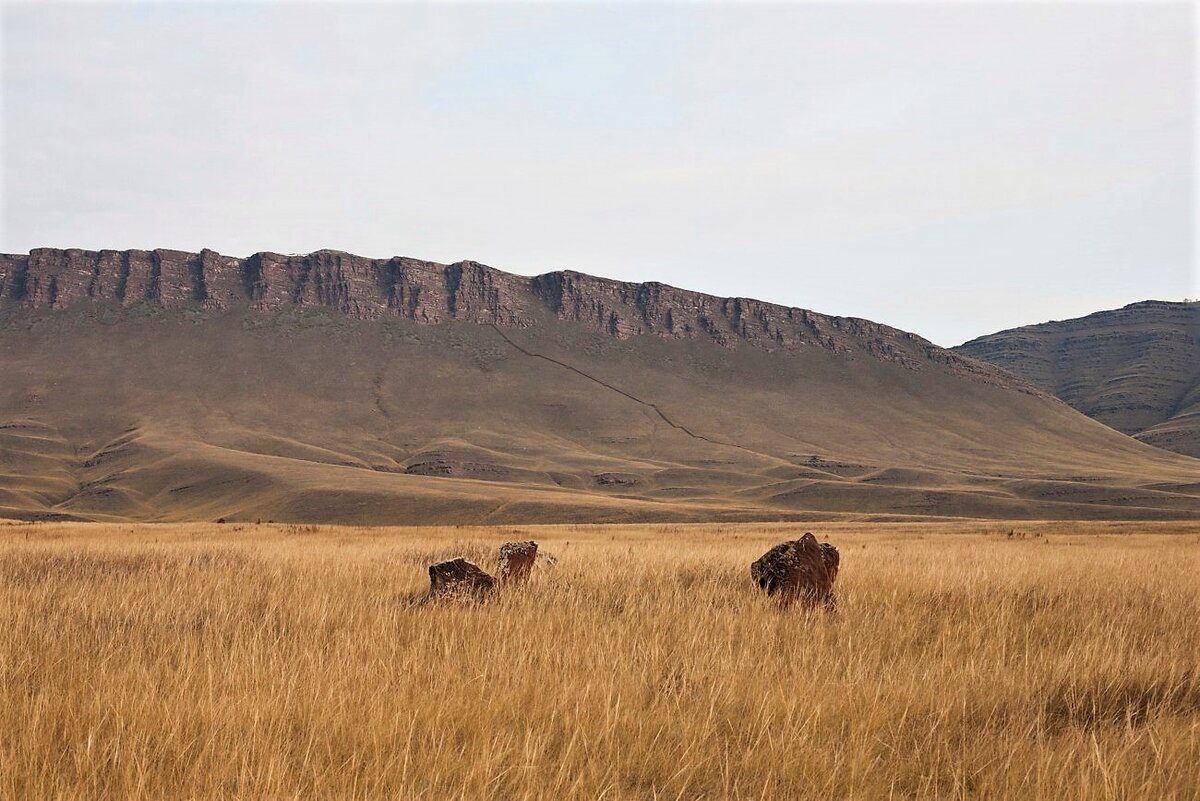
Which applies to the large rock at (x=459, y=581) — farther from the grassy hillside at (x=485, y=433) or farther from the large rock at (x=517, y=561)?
the grassy hillside at (x=485, y=433)

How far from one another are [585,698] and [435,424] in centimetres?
15066

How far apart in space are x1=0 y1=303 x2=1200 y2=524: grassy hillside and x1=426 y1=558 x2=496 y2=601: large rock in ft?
202

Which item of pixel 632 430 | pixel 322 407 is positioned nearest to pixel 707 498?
pixel 632 430

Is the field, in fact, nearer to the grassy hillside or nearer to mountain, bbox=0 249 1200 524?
mountain, bbox=0 249 1200 524

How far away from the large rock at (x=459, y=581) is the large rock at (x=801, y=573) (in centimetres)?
273

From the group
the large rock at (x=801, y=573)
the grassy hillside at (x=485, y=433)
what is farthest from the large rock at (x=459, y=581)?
the grassy hillside at (x=485, y=433)

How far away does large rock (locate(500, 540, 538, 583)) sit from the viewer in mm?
9066

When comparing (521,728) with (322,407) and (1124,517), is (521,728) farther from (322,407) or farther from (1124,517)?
(322,407)

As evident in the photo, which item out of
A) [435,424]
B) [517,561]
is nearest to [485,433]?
[435,424]

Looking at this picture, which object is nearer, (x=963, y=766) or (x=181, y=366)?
(x=963, y=766)

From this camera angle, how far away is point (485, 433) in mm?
145625

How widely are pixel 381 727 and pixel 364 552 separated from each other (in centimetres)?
1152

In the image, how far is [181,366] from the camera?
164 m

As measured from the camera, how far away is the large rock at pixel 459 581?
7.82 m
